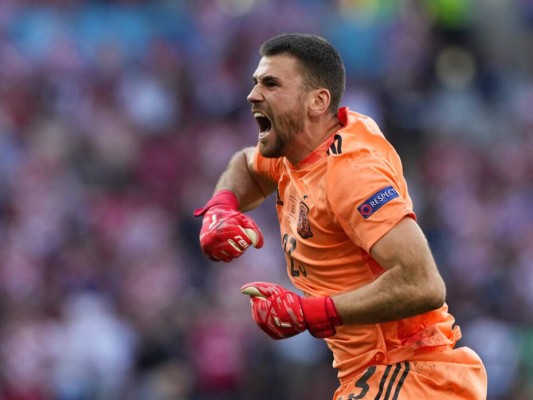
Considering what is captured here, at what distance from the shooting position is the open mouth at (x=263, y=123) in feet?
18.8

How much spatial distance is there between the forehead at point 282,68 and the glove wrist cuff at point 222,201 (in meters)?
0.79

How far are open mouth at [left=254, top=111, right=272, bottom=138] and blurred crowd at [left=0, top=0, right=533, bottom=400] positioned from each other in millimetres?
5505

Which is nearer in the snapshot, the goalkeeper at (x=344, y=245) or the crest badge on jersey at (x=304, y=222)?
the goalkeeper at (x=344, y=245)

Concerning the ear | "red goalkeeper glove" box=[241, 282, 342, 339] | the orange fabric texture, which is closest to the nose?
the ear

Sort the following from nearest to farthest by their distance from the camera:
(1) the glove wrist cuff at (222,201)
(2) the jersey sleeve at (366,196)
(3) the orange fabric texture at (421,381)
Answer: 1. (2) the jersey sleeve at (366,196)
2. (3) the orange fabric texture at (421,381)
3. (1) the glove wrist cuff at (222,201)

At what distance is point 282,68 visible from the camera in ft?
18.7

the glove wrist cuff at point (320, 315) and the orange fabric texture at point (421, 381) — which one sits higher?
the glove wrist cuff at point (320, 315)

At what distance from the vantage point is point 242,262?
11852 mm

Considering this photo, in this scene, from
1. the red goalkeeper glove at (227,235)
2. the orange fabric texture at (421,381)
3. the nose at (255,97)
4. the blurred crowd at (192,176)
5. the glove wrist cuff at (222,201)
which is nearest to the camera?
the orange fabric texture at (421,381)

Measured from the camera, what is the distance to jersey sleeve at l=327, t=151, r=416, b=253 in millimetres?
5160

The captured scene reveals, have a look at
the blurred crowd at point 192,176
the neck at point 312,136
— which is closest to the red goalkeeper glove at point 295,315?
the neck at point 312,136

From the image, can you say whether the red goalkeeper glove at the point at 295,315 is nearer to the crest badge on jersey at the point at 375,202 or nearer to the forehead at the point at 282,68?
the crest badge on jersey at the point at 375,202

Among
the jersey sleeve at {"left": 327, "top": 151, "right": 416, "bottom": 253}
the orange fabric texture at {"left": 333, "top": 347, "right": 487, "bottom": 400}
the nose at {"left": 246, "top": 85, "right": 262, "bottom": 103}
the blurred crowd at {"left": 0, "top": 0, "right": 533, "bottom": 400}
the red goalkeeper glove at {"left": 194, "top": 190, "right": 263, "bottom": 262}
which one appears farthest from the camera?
the blurred crowd at {"left": 0, "top": 0, "right": 533, "bottom": 400}

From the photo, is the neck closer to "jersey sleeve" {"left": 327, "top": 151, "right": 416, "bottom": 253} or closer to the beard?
the beard
